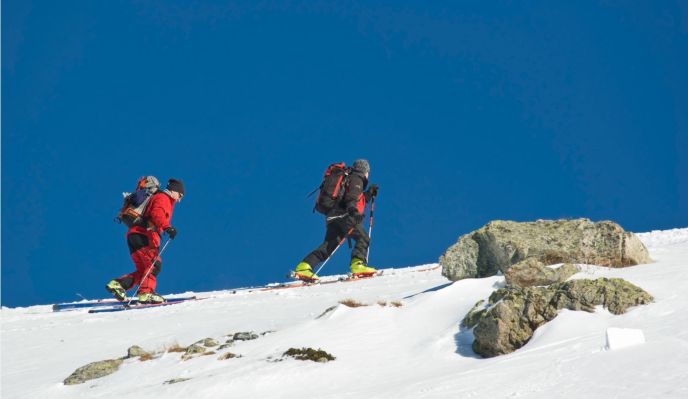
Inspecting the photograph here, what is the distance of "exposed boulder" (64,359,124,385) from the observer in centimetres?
823

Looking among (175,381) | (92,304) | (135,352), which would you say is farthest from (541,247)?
(92,304)

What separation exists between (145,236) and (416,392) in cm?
1127

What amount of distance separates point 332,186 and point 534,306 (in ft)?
32.2

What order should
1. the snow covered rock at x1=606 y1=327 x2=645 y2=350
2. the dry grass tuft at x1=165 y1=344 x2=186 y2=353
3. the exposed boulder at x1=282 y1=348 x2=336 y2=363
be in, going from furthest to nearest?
the dry grass tuft at x1=165 y1=344 x2=186 y2=353 < the exposed boulder at x1=282 y1=348 x2=336 y2=363 < the snow covered rock at x1=606 y1=327 x2=645 y2=350

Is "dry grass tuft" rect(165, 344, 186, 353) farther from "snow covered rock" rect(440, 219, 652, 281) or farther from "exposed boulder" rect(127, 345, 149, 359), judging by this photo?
"snow covered rock" rect(440, 219, 652, 281)

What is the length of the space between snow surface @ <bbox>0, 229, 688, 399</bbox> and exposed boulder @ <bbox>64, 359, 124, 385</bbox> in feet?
0.54

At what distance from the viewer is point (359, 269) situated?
656 inches

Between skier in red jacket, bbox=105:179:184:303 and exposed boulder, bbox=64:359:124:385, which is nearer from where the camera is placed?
exposed boulder, bbox=64:359:124:385

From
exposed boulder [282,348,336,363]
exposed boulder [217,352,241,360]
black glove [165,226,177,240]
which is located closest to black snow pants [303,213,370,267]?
black glove [165,226,177,240]

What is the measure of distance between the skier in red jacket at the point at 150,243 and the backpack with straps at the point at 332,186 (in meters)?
3.05

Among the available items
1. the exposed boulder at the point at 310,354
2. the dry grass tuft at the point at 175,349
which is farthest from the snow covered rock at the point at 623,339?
the dry grass tuft at the point at 175,349

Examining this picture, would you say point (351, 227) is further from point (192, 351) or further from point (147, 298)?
point (192, 351)

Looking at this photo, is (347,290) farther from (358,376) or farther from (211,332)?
(358,376)

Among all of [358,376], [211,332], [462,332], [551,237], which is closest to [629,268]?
[551,237]
